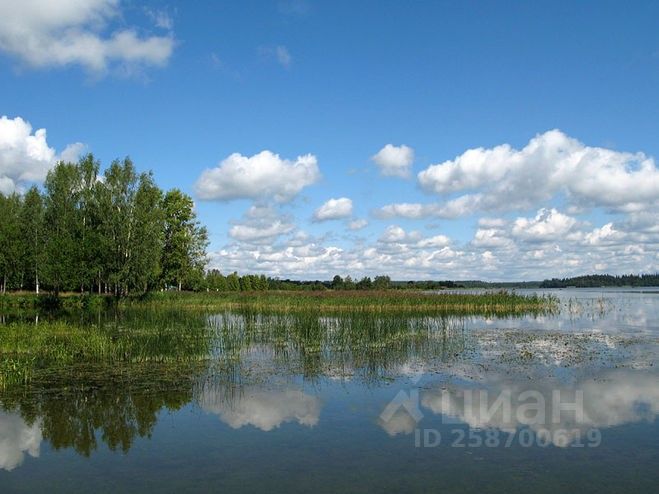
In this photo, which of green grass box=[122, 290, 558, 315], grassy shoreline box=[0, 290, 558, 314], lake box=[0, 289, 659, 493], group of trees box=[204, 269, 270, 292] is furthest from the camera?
group of trees box=[204, 269, 270, 292]

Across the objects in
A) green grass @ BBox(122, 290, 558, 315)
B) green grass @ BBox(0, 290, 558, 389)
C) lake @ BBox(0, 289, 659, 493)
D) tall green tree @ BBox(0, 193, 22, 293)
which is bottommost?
lake @ BBox(0, 289, 659, 493)

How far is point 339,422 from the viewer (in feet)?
28.5

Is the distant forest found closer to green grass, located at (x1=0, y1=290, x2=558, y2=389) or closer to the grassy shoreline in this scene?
the grassy shoreline

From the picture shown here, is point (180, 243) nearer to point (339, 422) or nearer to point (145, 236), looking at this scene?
point (145, 236)

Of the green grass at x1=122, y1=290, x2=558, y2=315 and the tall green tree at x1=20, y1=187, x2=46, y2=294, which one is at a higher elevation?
the tall green tree at x1=20, y1=187, x2=46, y2=294

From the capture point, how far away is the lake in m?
6.31

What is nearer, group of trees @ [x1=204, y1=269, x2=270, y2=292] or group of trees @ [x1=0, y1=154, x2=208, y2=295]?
group of trees @ [x1=0, y1=154, x2=208, y2=295]

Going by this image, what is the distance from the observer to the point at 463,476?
20.5 ft

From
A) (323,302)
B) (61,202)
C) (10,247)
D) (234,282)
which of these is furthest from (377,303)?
(234,282)

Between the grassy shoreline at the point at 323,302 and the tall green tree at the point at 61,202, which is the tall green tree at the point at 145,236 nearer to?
the grassy shoreline at the point at 323,302

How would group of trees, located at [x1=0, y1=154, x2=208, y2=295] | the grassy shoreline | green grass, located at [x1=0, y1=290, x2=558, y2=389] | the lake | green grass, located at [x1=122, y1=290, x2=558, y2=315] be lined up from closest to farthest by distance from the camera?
1. the lake
2. green grass, located at [x1=0, y1=290, x2=558, y2=389]
3. green grass, located at [x1=122, y1=290, x2=558, y2=315]
4. the grassy shoreline
5. group of trees, located at [x1=0, y1=154, x2=208, y2=295]

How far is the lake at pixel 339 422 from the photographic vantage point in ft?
20.7

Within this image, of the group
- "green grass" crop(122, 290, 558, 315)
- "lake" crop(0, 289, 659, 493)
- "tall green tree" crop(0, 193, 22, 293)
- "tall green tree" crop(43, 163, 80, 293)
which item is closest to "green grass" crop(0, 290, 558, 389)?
"lake" crop(0, 289, 659, 493)

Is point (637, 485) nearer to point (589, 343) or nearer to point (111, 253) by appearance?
point (589, 343)
